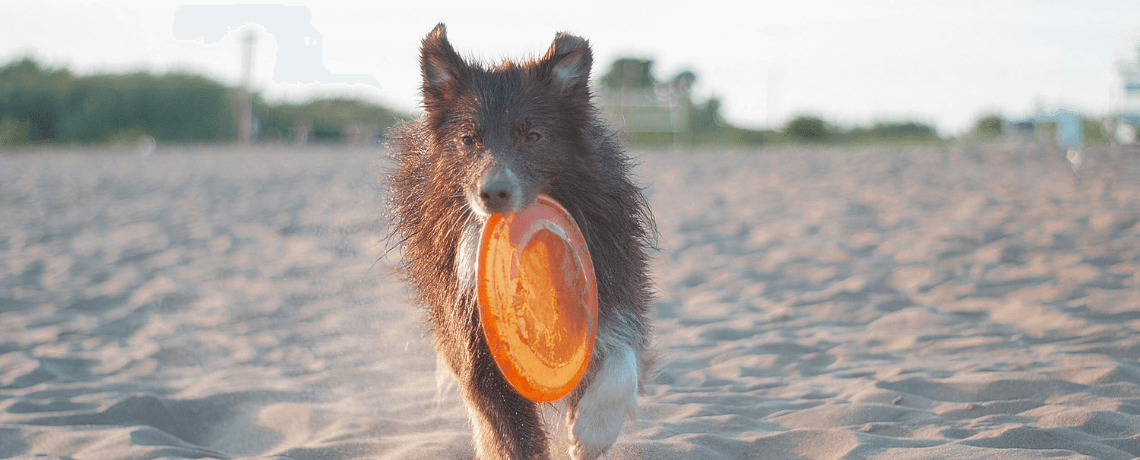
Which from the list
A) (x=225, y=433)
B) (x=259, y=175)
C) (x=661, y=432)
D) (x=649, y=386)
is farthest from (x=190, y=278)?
(x=259, y=175)

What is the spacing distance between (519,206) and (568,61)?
63 centimetres

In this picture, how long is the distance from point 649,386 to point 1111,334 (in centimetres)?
257

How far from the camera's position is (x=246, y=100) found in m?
43.4

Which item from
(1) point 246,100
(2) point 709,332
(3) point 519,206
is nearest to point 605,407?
(3) point 519,206

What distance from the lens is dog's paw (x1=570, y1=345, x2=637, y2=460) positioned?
123 inches

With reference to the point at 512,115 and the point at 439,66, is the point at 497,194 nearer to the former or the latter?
the point at 512,115

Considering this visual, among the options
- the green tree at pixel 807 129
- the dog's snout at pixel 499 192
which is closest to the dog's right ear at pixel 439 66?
the dog's snout at pixel 499 192

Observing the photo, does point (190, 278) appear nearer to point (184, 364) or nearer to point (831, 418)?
point (184, 364)

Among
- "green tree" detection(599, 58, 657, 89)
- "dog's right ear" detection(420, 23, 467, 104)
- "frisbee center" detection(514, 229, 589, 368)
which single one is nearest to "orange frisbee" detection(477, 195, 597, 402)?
"frisbee center" detection(514, 229, 589, 368)

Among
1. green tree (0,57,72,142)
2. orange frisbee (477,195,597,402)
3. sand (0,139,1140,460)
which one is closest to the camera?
orange frisbee (477,195,597,402)

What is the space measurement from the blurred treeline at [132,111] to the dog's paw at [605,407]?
39.4 meters

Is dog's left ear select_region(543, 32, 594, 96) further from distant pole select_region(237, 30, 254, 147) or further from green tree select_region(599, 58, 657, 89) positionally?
distant pole select_region(237, 30, 254, 147)

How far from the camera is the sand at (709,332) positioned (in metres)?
3.71

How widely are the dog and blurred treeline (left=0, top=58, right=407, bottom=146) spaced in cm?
3905
